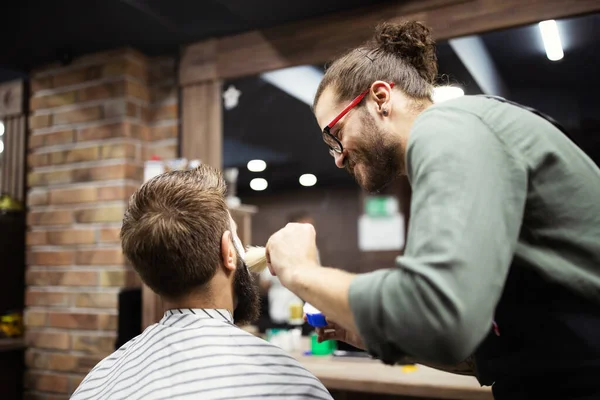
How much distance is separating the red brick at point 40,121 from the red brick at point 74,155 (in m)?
0.21

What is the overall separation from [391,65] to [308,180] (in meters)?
2.98

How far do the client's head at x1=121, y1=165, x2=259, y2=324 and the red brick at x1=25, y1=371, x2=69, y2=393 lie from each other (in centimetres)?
210

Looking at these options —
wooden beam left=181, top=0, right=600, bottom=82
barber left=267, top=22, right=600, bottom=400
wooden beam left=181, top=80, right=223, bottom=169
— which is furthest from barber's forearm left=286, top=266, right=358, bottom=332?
wooden beam left=181, top=80, right=223, bottom=169

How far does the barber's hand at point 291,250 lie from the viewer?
0.95 meters

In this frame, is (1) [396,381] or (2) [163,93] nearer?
(1) [396,381]

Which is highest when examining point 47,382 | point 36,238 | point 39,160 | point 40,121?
point 40,121

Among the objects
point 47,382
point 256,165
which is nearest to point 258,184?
point 256,165

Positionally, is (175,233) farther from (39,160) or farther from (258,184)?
(258,184)

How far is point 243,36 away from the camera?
2.89 meters

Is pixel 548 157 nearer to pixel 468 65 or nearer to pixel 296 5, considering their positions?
pixel 296 5

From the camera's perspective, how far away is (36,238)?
313cm

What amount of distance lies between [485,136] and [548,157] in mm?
127

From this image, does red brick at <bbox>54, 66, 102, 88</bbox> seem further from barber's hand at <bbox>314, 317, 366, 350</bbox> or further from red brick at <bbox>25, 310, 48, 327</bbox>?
barber's hand at <bbox>314, 317, 366, 350</bbox>

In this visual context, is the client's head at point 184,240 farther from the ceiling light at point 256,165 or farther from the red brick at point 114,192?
the ceiling light at point 256,165
